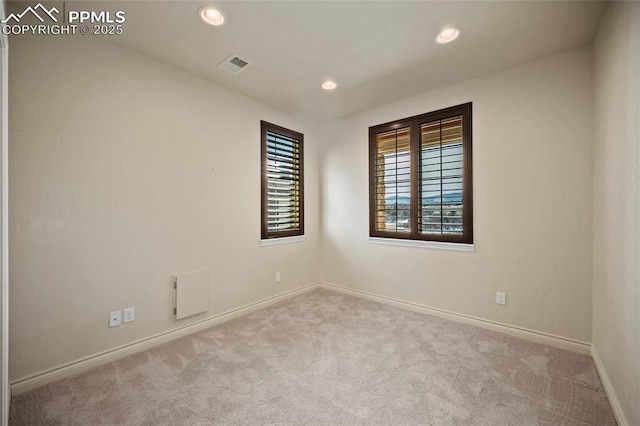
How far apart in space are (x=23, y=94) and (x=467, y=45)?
131 inches

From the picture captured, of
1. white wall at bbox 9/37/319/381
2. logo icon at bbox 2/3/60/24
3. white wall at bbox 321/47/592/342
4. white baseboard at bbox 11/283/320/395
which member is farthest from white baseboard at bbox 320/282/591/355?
logo icon at bbox 2/3/60/24

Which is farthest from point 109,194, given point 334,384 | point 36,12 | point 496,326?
point 496,326

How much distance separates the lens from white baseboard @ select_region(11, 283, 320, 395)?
72.5 inches

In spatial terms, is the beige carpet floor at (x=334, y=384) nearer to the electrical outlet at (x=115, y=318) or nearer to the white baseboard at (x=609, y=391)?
the white baseboard at (x=609, y=391)

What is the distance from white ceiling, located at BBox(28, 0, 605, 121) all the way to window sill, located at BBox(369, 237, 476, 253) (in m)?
1.76

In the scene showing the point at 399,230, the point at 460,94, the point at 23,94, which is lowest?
the point at 399,230

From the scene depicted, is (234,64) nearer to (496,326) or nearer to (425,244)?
(425,244)

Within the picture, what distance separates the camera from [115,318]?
222 centimetres

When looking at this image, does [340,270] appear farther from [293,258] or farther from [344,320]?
[344,320]

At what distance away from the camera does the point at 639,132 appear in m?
1.39

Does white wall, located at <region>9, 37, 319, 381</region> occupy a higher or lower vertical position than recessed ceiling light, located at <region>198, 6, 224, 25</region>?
lower

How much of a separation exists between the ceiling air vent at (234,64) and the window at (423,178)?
1825 mm

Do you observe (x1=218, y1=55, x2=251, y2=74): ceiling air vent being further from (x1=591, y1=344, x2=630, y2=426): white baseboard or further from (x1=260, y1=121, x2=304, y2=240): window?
(x1=591, y1=344, x2=630, y2=426): white baseboard

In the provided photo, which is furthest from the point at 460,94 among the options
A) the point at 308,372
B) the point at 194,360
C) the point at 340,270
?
the point at 194,360
